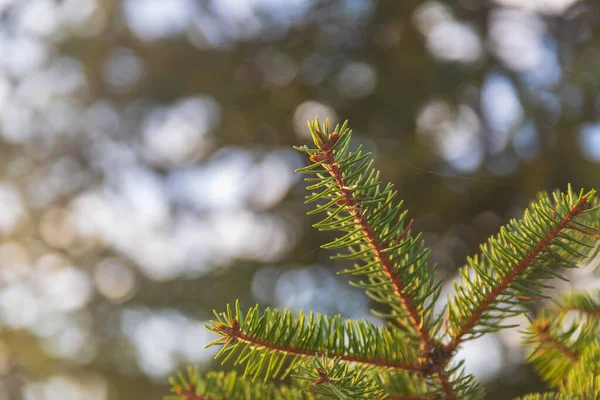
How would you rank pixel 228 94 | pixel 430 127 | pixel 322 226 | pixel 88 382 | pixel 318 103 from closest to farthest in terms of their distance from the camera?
1. pixel 322 226
2. pixel 430 127
3. pixel 318 103
4. pixel 228 94
5. pixel 88 382

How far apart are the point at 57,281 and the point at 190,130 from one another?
947mm

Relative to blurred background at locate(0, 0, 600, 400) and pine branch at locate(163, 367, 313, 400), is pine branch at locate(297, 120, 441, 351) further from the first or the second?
blurred background at locate(0, 0, 600, 400)

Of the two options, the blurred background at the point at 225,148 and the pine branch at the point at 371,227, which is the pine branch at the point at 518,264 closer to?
the pine branch at the point at 371,227

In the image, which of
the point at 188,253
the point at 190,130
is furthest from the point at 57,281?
the point at 190,130

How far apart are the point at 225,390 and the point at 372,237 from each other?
150mm

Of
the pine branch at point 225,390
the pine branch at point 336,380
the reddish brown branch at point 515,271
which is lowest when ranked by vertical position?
the pine branch at point 336,380

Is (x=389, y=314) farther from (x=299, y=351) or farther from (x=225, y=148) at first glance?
(x=225, y=148)

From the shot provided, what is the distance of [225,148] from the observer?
195 centimetres

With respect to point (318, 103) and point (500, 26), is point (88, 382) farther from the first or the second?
point (500, 26)

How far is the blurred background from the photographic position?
4.63ft

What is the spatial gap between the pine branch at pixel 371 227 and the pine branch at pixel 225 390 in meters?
0.09

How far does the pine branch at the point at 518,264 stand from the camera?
0.25 metres

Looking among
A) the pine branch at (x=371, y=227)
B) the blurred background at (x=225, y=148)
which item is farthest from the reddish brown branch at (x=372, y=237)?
the blurred background at (x=225, y=148)

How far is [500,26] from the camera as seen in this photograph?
1.61m
